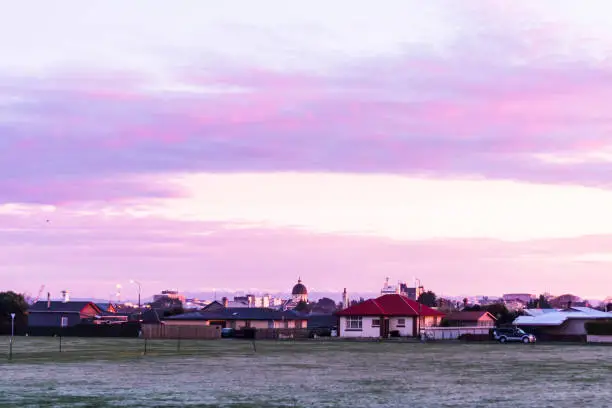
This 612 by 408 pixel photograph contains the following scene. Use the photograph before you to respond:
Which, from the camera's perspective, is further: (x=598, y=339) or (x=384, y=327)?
(x=384, y=327)

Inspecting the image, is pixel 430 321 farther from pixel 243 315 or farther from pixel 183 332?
pixel 183 332

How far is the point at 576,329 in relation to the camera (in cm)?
11862

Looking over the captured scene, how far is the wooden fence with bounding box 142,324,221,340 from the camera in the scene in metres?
114

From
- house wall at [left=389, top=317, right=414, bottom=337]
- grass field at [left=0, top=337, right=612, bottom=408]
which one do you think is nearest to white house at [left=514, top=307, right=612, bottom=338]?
house wall at [left=389, top=317, right=414, bottom=337]

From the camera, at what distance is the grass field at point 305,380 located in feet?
111

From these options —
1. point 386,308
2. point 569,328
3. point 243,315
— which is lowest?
point 569,328

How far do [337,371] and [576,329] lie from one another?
76083mm

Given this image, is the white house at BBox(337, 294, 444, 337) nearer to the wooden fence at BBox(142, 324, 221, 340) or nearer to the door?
the door

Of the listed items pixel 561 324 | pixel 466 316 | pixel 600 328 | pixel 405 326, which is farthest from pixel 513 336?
pixel 466 316

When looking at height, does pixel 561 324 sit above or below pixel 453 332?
above

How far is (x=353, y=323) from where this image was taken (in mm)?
121375

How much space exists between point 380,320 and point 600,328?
28391 millimetres

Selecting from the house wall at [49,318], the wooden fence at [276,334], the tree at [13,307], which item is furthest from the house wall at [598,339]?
the house wall at [49,318]

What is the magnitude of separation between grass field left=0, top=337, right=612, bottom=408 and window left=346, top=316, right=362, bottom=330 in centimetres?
5487
